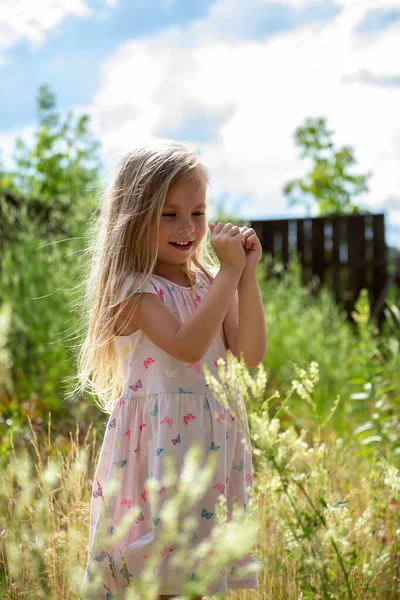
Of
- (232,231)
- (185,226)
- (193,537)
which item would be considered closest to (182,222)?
(185,226)

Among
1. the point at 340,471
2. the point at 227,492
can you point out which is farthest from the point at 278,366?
the point at 227,492

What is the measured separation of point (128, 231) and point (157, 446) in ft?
1.88

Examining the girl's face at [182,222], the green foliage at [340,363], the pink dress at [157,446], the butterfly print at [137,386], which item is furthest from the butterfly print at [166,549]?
the green foliage at [340,363]

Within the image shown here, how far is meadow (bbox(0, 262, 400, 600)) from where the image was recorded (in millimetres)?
1179

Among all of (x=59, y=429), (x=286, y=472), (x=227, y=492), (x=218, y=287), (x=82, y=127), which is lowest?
(x=59, y=429)

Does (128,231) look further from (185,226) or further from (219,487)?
(219,487)

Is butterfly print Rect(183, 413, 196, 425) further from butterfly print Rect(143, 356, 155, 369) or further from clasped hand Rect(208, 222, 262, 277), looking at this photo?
clasped hand Rect(208, 222, 262, 277)

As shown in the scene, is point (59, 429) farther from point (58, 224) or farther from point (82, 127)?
point (82, 127)

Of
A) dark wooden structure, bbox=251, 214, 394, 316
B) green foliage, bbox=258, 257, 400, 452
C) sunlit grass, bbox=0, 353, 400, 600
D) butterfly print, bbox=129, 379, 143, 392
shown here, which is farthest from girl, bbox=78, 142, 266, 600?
dark wooden structure, bbox=251, 214, 394, 316

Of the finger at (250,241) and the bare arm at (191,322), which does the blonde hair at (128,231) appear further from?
the finger at (250,241)

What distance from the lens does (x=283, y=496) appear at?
1.24 m

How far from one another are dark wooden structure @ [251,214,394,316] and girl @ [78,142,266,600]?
7.34m

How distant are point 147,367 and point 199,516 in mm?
391

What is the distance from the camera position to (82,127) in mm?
12258
